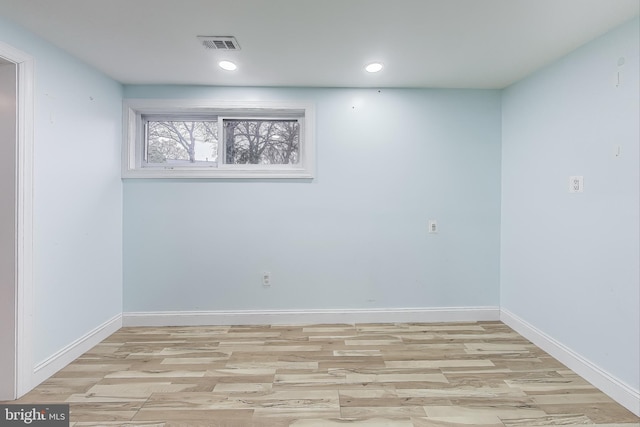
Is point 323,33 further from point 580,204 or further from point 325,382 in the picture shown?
point 325,382

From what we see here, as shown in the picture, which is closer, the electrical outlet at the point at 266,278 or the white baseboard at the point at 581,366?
the white baseboard at the point at 581,366

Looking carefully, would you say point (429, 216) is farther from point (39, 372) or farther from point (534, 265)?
point (39, 372)

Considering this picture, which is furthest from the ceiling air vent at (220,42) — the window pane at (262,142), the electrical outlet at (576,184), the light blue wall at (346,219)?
the electrical outlet at (576,184)

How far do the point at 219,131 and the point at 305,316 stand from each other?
1.98m

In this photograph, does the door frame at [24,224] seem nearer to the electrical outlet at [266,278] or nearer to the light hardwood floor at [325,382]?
the light hardwood floor at [325,382]

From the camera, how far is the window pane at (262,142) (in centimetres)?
305

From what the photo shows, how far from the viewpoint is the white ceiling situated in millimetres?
1690

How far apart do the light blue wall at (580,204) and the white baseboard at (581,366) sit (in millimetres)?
41

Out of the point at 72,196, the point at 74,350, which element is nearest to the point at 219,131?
the point at 72,196

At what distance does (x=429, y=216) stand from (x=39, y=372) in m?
3.22

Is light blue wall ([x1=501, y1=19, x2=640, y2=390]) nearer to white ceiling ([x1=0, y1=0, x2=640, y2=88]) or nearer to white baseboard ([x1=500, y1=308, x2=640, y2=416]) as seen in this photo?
white baseboard ([x1=500, y1=308, x2=640, y2=416])

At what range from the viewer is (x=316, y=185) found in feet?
9.71

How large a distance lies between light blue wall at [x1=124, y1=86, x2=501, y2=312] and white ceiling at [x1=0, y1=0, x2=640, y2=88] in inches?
15.2

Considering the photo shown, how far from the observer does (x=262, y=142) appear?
3070mm
